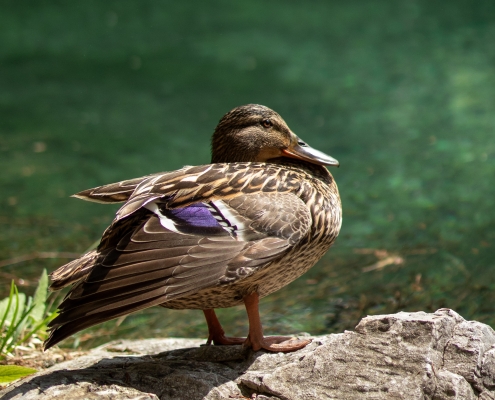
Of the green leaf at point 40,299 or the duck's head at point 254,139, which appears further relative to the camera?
the green leaf at point 40,299

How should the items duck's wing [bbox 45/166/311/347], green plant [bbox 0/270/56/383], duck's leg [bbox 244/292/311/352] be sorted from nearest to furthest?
1. duck's wing [bbox 45/166/311/347]
2. duck's leg [bbox 244/292/311/352]
3. green plant [bbox 0/270/56/383]

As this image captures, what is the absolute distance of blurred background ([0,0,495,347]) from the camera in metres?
6.24

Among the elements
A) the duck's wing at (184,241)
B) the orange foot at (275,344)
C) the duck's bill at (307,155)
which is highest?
the duck's bill at (307,155)

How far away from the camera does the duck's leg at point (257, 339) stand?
3.81 metres

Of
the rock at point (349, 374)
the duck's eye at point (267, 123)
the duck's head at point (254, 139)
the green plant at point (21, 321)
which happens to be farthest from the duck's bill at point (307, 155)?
the green plant at point (21, 321)

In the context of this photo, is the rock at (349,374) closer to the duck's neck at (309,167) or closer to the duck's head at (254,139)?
the duck's neck at (309,167)

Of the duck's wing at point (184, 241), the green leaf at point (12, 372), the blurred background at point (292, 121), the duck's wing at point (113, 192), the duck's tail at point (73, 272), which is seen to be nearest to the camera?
the duck's wing at point (184, 241)

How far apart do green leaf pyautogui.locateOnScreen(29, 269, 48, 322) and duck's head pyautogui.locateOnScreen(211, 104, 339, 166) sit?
131 cm

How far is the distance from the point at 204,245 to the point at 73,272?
603mm

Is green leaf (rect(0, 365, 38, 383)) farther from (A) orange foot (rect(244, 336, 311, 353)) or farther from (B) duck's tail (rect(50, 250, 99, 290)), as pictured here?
(A) orange foot (rect(244, 336, 311, 353))

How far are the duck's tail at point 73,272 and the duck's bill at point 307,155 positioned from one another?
1.53 m

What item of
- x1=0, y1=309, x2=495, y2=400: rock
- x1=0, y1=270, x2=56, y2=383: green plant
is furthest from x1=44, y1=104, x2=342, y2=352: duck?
x1=0, y1=270, x2=56, y2=383: green plant

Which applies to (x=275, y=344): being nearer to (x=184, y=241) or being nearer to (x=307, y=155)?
(x=184, y=241)

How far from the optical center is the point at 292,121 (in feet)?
31.1
